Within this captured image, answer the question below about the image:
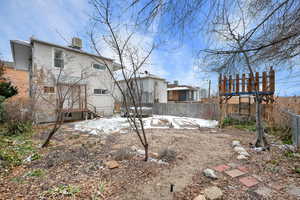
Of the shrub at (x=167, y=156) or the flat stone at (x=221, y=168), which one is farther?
the shrub at (x=167, y=156)

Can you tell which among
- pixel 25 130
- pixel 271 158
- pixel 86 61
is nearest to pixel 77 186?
pixel 271 158

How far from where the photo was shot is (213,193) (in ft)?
6.13

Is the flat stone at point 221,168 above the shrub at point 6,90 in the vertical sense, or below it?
below

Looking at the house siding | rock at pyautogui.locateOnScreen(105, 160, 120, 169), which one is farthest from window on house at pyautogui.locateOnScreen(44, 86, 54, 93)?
rock at pyautogui.locateOnScreen(105, 160, 120, 169)

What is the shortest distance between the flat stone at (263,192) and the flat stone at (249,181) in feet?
0.40

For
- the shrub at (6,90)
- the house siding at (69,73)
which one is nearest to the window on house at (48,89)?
the house siding at (69,73)

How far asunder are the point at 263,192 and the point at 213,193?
0.73 m

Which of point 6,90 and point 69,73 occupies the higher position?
point 69,73

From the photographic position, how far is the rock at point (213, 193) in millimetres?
1798

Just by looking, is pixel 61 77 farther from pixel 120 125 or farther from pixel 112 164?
pixel 112 164

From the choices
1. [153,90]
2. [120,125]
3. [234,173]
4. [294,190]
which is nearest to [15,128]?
[120,125]

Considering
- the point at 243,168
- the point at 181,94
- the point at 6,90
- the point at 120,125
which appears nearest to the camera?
the point at 243,168

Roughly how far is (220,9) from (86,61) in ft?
33.2

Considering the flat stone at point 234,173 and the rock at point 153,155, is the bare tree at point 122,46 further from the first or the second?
the flat stone at point 234,173
